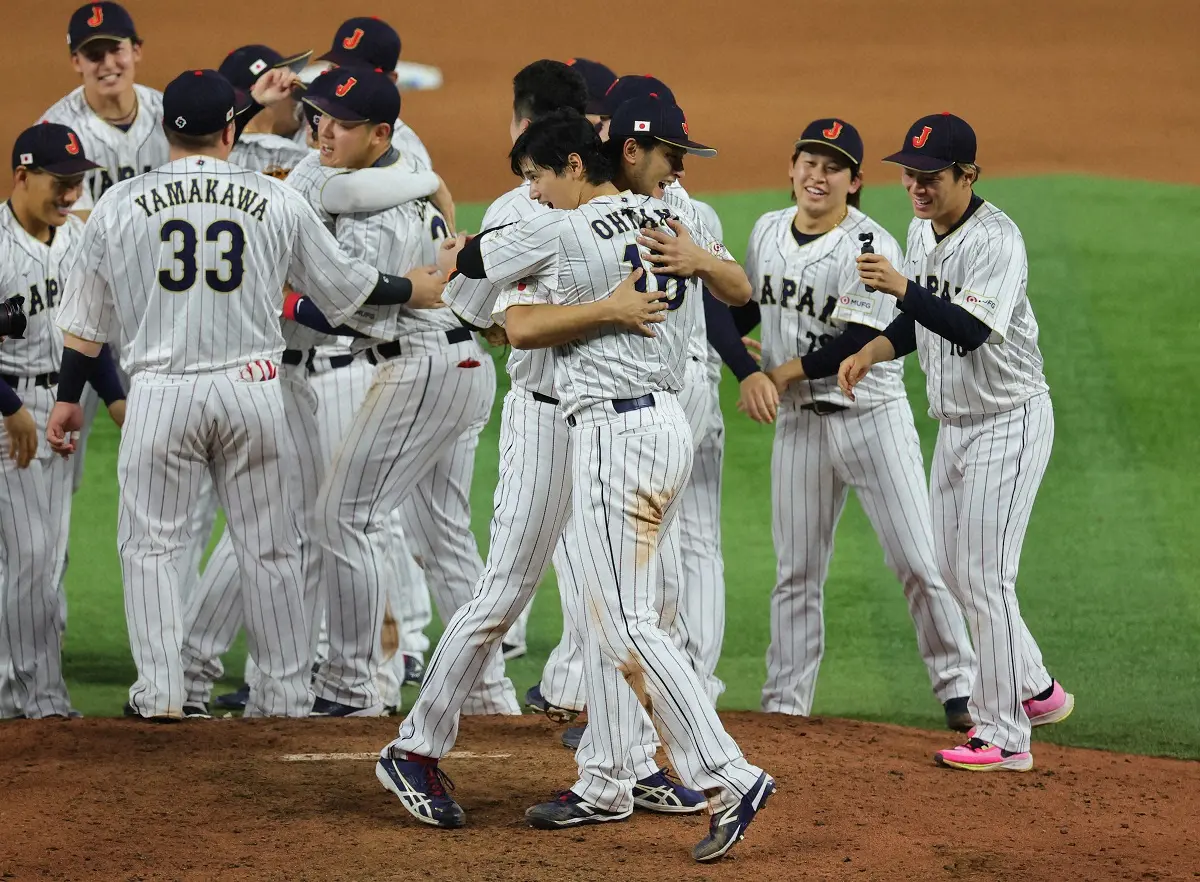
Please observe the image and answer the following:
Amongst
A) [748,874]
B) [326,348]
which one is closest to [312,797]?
[748,874]

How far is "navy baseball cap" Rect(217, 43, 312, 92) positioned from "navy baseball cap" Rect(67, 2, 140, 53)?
392mm

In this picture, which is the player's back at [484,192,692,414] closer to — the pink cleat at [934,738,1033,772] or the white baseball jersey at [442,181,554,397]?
the white baseball jersey at [442,181,554,397]

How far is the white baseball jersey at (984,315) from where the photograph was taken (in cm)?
449

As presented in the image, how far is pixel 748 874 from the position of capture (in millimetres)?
3508

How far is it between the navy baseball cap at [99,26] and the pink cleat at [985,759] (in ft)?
13.5

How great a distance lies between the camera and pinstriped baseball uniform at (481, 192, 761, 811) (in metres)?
3.59

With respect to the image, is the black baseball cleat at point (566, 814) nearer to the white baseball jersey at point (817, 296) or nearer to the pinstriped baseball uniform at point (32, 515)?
the white baseball jersey at point (817, 296)

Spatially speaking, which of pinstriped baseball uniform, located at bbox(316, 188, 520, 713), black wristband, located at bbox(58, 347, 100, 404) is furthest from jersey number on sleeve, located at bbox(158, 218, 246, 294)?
pinstriped baseball uniform, located at bbox(316, 188, 520, 713)

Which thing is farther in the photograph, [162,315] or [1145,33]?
[1145,33]

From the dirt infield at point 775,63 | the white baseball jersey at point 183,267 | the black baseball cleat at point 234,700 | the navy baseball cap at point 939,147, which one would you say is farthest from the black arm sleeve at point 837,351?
the dirt infield at point 775,63

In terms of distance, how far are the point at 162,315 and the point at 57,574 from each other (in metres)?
1.27

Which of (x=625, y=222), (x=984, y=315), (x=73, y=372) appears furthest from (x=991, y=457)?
(x=73, y=372)

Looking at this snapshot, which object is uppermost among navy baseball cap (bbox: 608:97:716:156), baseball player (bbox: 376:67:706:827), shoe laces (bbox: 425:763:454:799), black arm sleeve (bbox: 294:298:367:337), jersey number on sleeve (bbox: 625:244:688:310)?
navy baseball cap (bbox: 608:97:716:156)

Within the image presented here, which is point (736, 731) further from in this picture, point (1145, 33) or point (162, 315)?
point (1145, 33)
